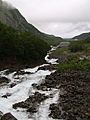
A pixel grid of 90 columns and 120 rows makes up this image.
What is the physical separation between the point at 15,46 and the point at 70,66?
19439mm

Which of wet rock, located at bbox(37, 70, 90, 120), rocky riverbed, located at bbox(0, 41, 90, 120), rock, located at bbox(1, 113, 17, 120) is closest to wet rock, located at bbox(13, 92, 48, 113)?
rocky riverbed, located at bbox(0, 41, 90, 120)

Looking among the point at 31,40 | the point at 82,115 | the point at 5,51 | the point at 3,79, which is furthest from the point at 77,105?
the point at 31,40

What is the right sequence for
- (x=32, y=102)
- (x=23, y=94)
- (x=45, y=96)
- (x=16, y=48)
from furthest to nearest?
1. (x=16, y=48)
2. (x=23, y=94)
3. (x=45, y=96)
4. (x=32, y=102)

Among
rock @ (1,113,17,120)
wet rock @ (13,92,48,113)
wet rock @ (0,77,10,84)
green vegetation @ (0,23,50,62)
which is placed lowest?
wet rock @ (0,77,10,84)

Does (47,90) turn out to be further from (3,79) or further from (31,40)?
(31,40)

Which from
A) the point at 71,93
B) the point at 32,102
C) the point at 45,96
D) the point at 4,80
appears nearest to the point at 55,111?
the point at 32,102

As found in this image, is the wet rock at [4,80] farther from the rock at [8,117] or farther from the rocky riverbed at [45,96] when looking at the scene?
the rock at [8,117]

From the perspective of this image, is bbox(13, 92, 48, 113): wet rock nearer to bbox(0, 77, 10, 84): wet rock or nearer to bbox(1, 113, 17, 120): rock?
bbox(1, 113, 17, 120): rock

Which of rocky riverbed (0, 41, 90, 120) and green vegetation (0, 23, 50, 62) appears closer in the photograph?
rocky riverbed (0, 41, 90, 120)

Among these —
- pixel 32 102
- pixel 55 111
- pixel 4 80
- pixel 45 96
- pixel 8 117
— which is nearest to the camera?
pixel 8 117

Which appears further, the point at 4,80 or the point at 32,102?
the point at 4,80

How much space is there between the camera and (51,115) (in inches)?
1566

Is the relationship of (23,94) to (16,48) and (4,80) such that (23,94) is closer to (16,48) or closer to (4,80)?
(4,80)

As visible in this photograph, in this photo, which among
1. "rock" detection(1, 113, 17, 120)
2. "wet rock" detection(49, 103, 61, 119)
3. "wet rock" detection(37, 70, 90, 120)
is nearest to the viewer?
"rock" detection(1, 113, 17, 120)
